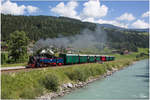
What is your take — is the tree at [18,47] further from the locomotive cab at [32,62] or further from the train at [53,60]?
the locomotive cab at [32,62]

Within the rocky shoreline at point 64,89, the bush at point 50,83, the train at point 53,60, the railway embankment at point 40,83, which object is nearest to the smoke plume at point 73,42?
the train at point 53,60

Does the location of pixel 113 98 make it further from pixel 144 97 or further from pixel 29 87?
pixel 29 87

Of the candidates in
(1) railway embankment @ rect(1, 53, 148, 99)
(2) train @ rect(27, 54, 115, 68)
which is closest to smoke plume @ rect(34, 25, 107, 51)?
(2) train @ rect(27, 54, 115, 68)

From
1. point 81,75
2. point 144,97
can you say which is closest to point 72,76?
point 81,75

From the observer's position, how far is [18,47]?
5112cm

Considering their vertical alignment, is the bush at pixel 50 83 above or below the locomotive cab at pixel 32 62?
below

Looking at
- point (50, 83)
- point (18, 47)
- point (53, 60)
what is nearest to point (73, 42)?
point (18, 47)

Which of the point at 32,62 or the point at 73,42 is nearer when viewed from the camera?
the point at 32,62

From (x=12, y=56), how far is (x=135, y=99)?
38.8m

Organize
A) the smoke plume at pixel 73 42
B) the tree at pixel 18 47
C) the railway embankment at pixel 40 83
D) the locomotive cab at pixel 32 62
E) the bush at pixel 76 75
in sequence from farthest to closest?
the tree at pixel 18 47
the smoke plume at pixel 73 42
the locomotive cab at pixel 32 62
the bush at pixel 76 75
the railway embankment at pixel 40 83

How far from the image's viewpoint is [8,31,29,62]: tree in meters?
50.2

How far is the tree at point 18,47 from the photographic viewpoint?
165 ft

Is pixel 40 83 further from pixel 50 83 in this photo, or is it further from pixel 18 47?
pixel 18 47

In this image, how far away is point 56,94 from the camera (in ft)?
73.1
